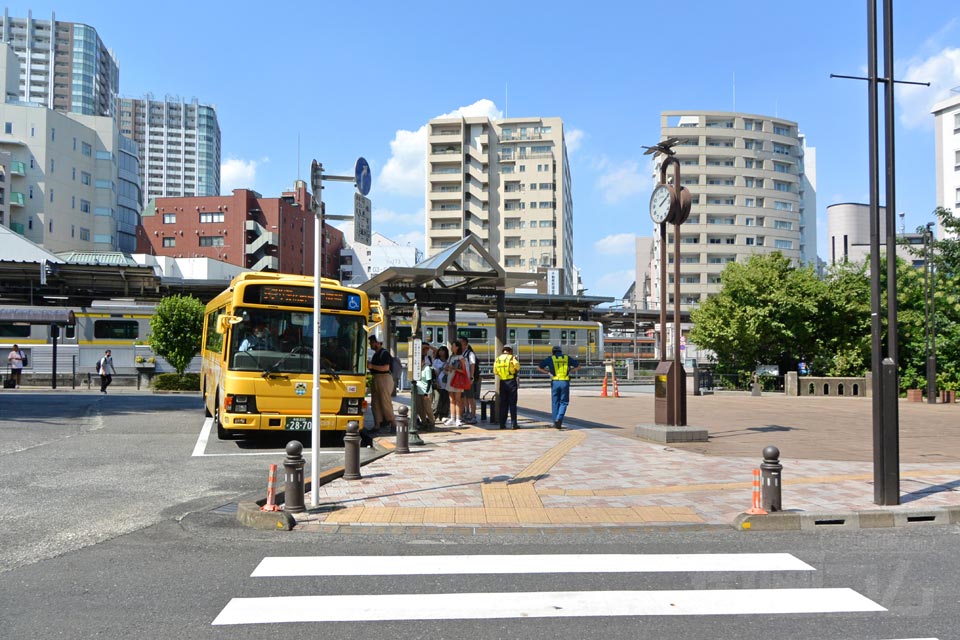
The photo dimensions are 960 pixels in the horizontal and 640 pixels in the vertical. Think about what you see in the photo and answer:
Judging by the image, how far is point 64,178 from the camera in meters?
72.7

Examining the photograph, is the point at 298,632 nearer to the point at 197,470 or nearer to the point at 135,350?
Result: the point at 197,470

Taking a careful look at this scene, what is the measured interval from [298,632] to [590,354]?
41017mm

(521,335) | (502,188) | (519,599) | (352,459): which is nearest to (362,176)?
(352,459)

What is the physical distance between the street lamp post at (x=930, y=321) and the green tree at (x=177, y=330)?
26.7 meters

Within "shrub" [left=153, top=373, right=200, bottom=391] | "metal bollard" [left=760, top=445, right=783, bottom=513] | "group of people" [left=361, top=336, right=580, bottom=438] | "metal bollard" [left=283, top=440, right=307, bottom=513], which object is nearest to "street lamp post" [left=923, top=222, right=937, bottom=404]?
"group of people" [left=361, top=336, right=580, bottom=438]

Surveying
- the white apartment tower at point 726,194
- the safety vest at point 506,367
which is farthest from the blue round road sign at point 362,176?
the white apartment tower at point 726,194

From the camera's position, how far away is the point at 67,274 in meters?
34.3

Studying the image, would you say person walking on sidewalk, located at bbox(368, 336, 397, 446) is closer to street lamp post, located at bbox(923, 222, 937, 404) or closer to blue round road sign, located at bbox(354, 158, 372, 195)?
blue round road sign, located at bbox(354, 158, 372, 195)

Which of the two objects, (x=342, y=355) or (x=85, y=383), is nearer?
(x=342, y=355)

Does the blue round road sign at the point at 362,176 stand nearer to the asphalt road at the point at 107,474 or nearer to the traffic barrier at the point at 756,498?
the asphalt road at the point at 107,474

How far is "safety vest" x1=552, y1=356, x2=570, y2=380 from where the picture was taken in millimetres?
14305

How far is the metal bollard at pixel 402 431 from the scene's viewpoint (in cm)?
1100

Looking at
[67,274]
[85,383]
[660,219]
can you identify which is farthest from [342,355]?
[67,274]

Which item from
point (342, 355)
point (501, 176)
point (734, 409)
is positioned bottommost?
point (734, 409)
